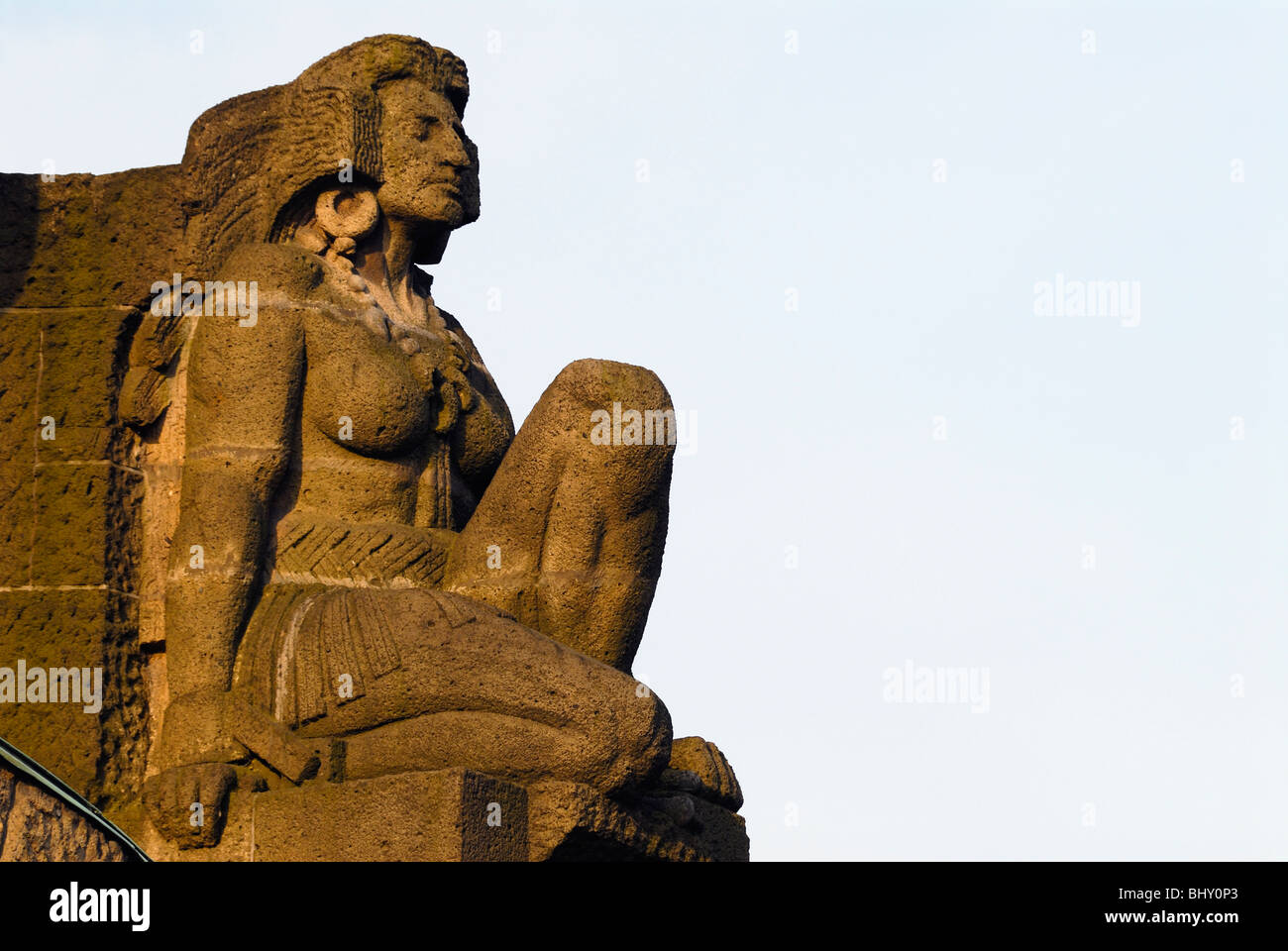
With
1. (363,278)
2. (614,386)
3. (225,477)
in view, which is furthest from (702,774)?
(363,278)

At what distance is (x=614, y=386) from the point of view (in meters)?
9.86

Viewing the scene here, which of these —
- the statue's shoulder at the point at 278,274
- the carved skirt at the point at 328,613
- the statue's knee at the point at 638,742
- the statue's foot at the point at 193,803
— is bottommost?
the statue's foot at the point at 193,803

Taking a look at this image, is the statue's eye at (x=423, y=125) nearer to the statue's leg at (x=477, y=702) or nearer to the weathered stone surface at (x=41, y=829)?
→ the statue's leg at (x=477, y=702)

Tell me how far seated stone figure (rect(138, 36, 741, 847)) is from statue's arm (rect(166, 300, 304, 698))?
0.01m

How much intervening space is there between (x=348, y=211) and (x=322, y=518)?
1.46 m

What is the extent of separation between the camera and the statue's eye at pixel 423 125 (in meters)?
10.6

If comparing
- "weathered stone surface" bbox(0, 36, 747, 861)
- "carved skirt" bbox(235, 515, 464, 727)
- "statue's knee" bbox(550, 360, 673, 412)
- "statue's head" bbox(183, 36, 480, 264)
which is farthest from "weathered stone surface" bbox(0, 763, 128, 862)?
"statue's head" bbox(183, 36, 480, 264)

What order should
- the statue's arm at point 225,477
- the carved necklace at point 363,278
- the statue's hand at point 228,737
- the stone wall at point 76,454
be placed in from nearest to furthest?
1. the statue's hand at point 228,737
2. the statue's arm at point 225,477
3. the stone wall at point 76,454
4. the carved necklace at point 363,278

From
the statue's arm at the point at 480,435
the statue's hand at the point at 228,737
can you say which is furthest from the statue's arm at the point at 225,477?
the statue's arm at the point at 480,435

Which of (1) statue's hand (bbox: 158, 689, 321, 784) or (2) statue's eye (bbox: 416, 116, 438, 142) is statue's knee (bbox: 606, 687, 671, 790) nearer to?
(1) statue's hand (bbox: 158, 689, 321, 784)

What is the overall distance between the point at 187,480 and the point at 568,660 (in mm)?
1859

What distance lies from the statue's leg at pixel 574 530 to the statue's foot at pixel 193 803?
1402mm

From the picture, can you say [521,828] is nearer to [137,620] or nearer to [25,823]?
[137,620]
